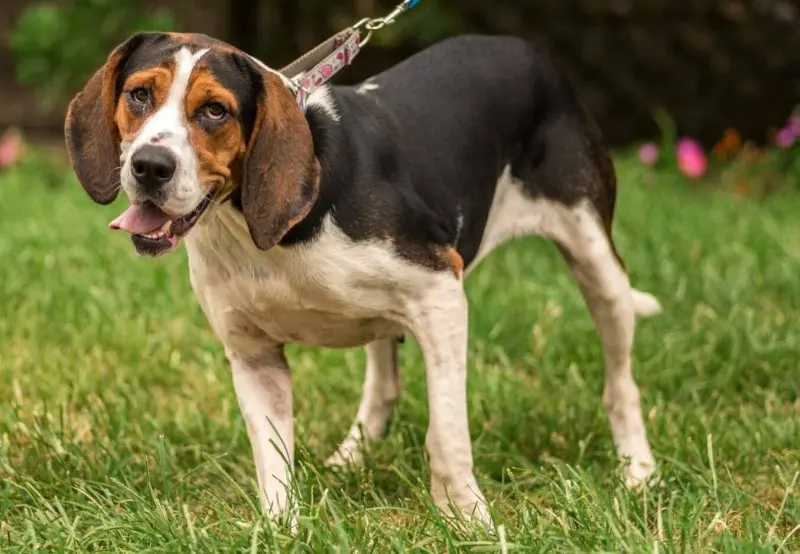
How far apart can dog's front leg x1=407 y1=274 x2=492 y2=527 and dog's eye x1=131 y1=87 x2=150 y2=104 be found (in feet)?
2.94

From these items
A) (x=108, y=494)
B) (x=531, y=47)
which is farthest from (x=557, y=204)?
(x=108, y=494)

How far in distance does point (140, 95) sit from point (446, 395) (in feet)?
3.70

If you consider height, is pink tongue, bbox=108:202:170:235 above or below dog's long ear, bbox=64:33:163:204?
below

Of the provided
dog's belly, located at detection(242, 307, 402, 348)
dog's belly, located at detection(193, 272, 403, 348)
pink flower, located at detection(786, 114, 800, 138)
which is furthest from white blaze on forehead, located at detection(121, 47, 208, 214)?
pink flower, located at detection(786, 114, 800, 138)

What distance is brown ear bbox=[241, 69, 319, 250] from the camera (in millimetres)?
3131

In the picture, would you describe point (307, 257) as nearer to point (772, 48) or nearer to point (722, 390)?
point (722, 390)

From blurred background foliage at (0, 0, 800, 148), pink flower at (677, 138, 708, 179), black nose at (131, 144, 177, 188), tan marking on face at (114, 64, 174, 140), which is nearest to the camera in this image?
black nose at (131, 144, 177, 188)

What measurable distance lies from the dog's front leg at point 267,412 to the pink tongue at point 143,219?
735mm

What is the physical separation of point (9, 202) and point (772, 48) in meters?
5.00

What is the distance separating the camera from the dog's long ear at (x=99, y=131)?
10.6ft

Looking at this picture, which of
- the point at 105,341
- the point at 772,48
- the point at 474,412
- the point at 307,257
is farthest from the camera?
the point at 772,48

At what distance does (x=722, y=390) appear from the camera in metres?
4.82

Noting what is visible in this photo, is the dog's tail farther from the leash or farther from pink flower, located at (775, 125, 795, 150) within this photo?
pink flower, located at (775, 125, 795, 150)

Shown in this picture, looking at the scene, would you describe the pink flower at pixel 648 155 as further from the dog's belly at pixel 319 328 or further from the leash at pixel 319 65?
the dog's belly at pixel 319 328
